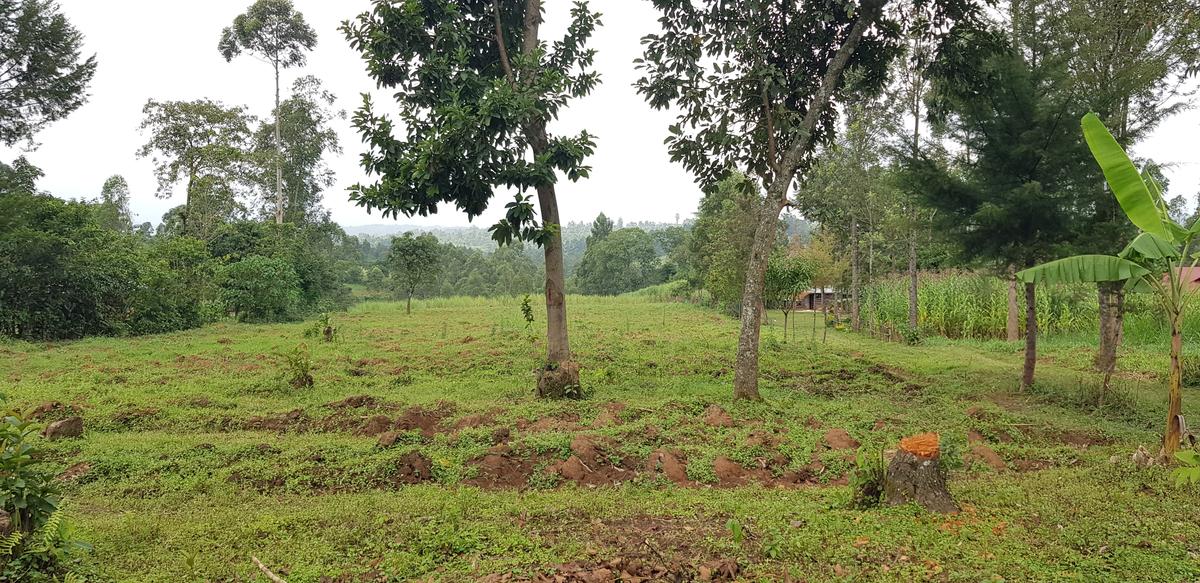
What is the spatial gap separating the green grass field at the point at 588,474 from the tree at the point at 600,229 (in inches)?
1742

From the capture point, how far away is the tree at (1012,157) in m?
8.48

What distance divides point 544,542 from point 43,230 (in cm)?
1749

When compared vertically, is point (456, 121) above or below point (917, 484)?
above

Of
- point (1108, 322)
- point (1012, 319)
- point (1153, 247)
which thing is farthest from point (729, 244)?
point (1153, 247)

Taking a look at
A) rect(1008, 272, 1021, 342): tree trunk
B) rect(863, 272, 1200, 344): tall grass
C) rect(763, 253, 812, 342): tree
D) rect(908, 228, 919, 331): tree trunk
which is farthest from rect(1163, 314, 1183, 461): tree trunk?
rect(863, 272, 1200, 344): tall grass

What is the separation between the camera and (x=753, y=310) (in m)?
8.30

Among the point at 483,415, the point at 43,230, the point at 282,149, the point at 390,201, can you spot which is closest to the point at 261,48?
the point at 282,149

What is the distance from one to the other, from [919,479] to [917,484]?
4cm

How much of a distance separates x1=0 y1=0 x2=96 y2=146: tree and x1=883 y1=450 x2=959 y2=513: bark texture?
2188cm

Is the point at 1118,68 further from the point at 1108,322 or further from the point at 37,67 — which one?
the point at 37,67

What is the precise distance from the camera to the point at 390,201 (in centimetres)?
812

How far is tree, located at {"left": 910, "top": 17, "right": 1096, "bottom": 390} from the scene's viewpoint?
8.48 m

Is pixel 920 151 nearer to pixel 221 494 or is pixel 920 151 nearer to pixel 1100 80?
pixel 1100 80

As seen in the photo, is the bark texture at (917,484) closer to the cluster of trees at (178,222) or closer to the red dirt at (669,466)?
the red dirt at (669,466)
